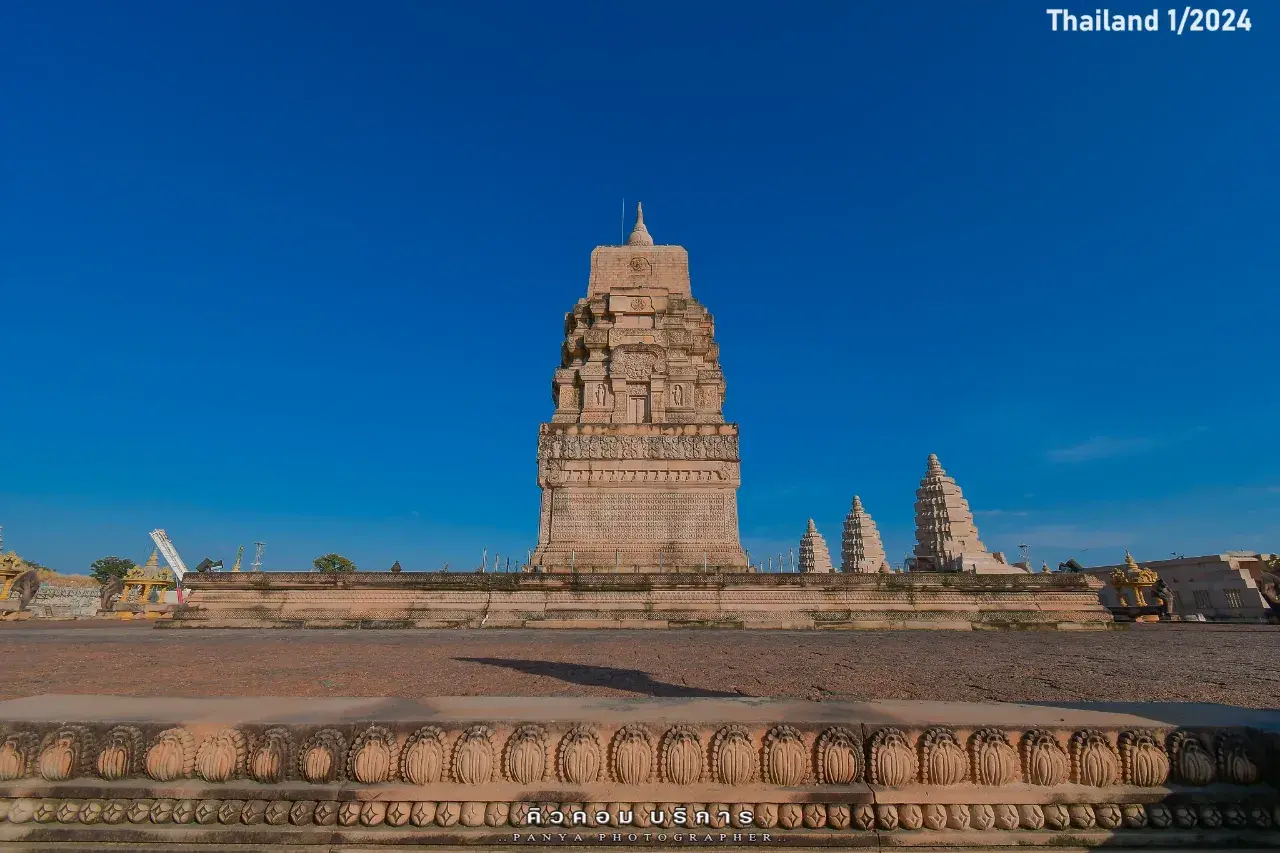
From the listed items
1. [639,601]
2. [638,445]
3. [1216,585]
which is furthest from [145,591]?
[1216,585]

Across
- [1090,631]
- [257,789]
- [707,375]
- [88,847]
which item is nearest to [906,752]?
[257,789]

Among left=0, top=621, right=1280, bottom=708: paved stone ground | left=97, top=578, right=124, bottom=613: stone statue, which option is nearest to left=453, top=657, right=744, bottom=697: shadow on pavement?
left=0, top=621, right=1280, bottom=708: paved stone ground

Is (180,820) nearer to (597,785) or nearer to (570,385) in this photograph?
(597,785)

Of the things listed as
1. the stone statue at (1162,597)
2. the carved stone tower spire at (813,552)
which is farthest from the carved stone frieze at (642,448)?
the carved stone tower spire at (813,552)

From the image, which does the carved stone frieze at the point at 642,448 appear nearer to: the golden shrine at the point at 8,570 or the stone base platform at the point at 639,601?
the stone base platform at the point at 639,601

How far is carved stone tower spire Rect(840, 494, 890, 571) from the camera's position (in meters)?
45.8

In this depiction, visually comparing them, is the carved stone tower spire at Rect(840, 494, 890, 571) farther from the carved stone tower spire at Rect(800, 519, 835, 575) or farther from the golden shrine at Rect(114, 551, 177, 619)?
the golden shrine at Rect(114, 551, 177, 619)

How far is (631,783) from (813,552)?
160ft

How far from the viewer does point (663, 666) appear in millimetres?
6578

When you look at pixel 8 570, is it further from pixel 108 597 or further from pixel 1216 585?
pixel 1216 585

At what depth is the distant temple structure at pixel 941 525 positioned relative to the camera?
129 feet

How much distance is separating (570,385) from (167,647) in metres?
14.3

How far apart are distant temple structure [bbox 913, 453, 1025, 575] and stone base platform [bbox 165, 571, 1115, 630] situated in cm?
2683

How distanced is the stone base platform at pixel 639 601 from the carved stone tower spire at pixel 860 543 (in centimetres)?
3307
